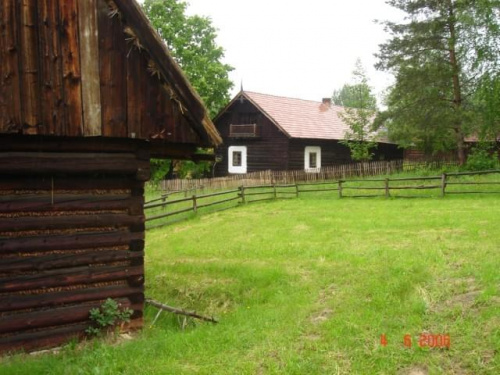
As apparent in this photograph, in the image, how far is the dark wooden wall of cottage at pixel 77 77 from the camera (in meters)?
5.09

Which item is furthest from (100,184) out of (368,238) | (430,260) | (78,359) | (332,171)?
(332,171)

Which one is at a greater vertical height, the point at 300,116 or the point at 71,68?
the point at 300,116

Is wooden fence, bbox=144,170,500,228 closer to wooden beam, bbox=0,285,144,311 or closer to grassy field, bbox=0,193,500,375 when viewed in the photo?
grassy field, bbox=0,193,500,375

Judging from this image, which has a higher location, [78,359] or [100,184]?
[100,184]

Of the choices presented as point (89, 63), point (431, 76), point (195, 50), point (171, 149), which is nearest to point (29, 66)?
point (89, 63)

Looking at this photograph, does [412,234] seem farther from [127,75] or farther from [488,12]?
[488,12]

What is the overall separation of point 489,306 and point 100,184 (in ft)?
17.0

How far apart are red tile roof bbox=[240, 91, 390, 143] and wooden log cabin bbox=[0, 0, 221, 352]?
75.0 feet

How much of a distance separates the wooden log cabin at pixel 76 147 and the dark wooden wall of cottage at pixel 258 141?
23434 mm

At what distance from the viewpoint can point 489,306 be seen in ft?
18.2

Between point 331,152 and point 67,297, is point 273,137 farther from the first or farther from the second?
point 67,297

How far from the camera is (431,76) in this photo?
23.9 metres

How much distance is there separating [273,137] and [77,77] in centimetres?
2473

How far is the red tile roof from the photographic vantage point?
29516 mm
